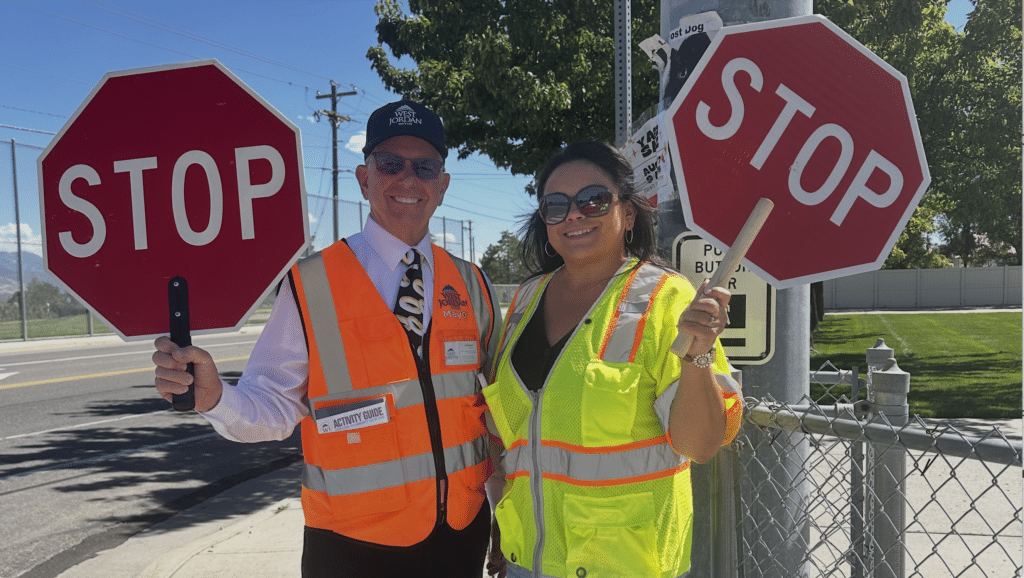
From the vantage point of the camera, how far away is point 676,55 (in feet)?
7.52

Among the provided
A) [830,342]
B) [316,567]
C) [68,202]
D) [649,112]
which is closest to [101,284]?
[68,202]

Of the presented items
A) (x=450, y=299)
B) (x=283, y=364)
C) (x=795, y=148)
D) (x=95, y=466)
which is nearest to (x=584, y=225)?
(x=450, y=299)

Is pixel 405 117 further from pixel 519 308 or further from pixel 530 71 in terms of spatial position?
pixel 530 71

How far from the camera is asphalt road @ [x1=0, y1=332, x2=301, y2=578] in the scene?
480 cm

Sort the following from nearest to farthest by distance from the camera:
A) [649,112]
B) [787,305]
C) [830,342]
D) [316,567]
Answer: [316,567] < [787,305] < [649,112] < [830,342]

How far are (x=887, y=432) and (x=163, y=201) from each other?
1.72m

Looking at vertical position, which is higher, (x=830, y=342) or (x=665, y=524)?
(x=665, y=524)

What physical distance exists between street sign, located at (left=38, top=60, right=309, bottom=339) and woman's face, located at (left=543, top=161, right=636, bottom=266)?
777 mm

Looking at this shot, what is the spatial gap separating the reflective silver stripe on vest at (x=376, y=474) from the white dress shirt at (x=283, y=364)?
0.56 ft

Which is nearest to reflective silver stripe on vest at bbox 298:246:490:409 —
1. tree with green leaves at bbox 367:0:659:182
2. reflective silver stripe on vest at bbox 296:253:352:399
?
reflective silver stripe on vest at bbox 296:253:352:399

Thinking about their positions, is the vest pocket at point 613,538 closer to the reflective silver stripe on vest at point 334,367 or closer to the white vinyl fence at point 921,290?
the reflective silver stripe on vest at point 334,367

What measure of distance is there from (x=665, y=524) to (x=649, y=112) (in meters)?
1.41

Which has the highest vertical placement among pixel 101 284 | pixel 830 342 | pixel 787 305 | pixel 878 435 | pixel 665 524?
pixel 101 284

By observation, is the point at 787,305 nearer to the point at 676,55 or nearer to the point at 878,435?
the point at 878,435
